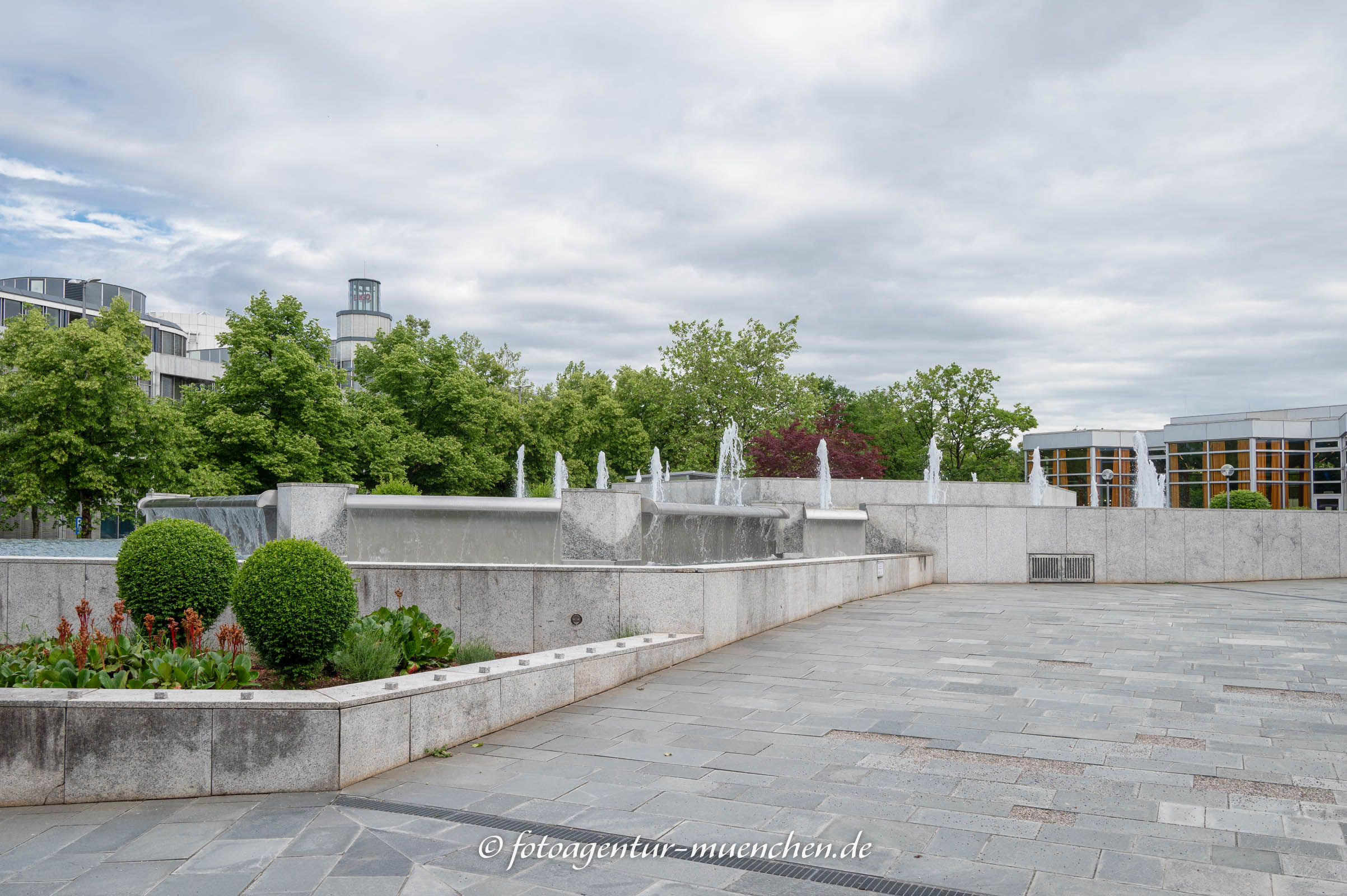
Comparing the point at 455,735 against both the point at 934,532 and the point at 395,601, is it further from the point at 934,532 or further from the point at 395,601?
the point at 934,532

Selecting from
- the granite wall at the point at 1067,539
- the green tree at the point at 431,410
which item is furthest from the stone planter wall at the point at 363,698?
the green tree at the point at 431,410

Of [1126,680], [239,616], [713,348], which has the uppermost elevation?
[713,348]

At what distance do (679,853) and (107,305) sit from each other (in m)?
75.5

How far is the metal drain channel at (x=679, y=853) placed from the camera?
12.6 feet

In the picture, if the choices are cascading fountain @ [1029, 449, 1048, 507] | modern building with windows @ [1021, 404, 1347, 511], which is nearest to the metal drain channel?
cascading fountain @ [1029, 449, 1048, 507]

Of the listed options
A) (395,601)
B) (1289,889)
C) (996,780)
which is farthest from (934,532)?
(1289,889)

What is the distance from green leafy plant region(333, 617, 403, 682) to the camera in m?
6.85

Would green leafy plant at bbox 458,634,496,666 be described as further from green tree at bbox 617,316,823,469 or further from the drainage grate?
green tree at bbox 617,316,823,469

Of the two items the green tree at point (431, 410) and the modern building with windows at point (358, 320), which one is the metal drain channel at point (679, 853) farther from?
the modern building with windows at point (358, 320)

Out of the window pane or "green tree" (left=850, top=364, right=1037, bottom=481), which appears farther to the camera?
the window pane

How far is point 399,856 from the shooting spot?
4230 mm

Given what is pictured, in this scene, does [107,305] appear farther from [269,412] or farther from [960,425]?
[960,425]

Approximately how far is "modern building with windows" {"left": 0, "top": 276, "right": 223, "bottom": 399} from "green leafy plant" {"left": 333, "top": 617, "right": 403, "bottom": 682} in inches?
2197

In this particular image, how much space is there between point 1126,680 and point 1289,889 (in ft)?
15.4
